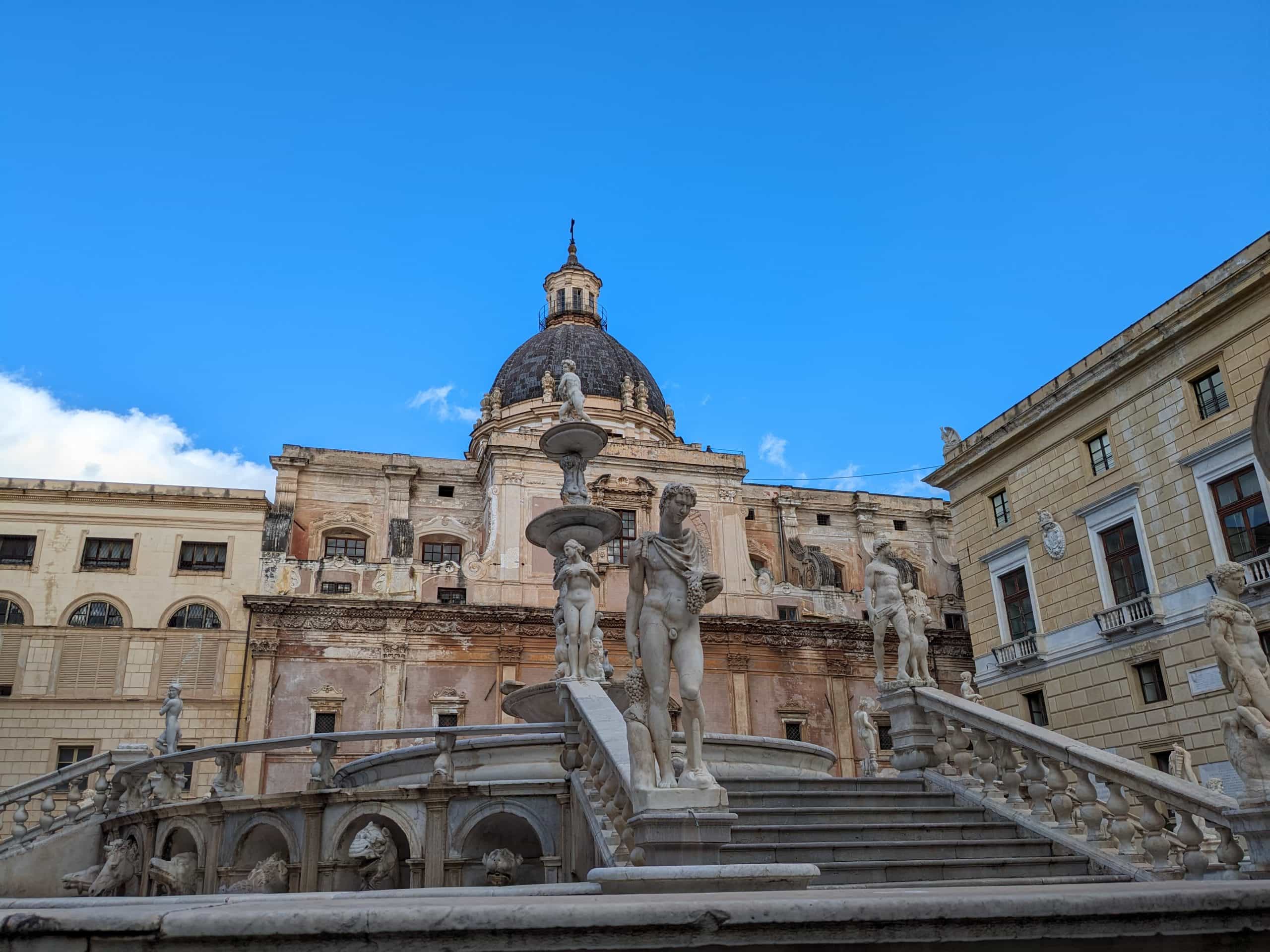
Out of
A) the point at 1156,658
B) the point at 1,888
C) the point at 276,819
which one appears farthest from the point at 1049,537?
the point at 1,888

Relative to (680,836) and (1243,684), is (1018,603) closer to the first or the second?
(1243,684)

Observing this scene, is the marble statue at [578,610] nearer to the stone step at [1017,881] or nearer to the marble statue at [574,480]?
the marble statue at [574,480]

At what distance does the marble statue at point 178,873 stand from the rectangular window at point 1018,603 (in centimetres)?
2084

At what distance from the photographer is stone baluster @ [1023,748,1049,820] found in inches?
353

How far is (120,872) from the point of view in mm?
11359

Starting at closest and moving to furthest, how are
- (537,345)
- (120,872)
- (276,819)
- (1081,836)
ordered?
1. (1081,836)
2. (276,819)
3. (120,872)
4. (537,345)

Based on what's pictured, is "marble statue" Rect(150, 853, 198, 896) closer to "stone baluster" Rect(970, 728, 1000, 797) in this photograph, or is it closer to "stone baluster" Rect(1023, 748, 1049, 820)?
"stone baluster" Rect(970, 728, 1000, 797)

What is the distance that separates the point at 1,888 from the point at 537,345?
35.1m

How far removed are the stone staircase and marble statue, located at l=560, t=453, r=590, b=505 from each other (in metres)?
6.25

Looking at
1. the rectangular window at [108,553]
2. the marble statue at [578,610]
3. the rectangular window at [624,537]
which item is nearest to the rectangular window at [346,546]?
the rectangular window at [108,553]

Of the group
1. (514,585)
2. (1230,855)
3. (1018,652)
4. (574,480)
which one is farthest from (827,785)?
(514,585)

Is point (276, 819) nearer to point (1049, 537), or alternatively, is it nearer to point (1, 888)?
point (1, 888)

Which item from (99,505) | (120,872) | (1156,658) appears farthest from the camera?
(99,505)

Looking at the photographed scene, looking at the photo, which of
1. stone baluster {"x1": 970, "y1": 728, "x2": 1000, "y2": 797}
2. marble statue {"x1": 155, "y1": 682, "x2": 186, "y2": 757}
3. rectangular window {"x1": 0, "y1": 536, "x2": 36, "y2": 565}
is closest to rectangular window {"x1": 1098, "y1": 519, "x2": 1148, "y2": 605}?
stone baluster {"x1": 970, "y1": 728, "x2": 1000, "y2": 797}
